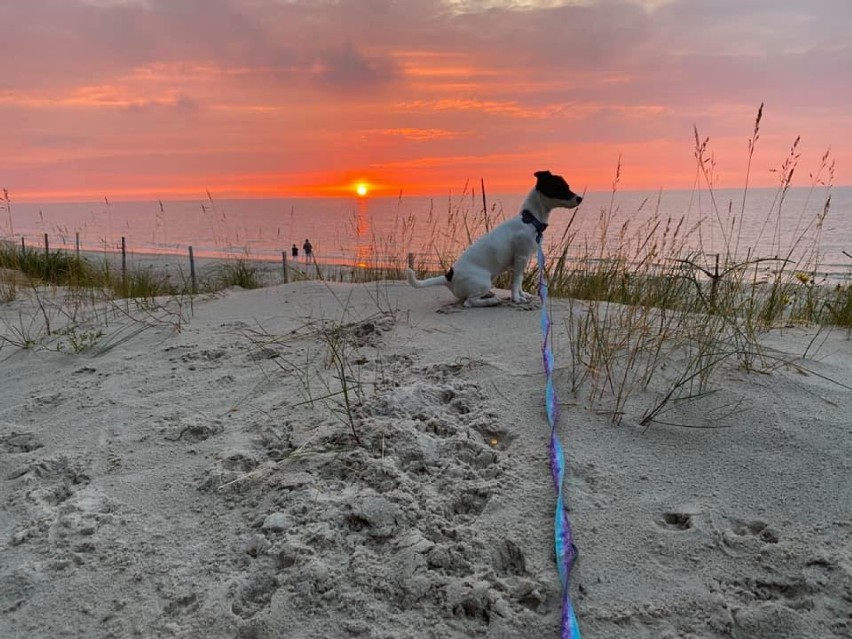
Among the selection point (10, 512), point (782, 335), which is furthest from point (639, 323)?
point (10, 512)

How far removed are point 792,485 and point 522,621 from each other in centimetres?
103

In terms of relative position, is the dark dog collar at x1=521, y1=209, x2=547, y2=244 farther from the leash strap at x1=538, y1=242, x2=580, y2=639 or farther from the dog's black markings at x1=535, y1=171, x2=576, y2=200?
the leash strap at x1=538, y1=242, x2=580, y2=639

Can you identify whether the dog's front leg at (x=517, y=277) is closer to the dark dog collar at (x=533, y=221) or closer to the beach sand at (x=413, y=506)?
the dark dog collar at (x=533, y=221)

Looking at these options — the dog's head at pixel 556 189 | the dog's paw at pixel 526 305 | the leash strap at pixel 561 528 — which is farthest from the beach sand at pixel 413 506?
the dog's head at pixel 556 189

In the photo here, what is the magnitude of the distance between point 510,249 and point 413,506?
2436 mm

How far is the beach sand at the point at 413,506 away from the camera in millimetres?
1357

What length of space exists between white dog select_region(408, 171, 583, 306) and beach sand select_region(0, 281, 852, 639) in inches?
41.2

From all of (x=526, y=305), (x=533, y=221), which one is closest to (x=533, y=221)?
(x=533, y=221)

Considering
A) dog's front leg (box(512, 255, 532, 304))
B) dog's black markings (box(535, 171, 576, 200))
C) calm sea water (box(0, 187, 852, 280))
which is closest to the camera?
dog's black markings (box(535, 171, 576, 200))

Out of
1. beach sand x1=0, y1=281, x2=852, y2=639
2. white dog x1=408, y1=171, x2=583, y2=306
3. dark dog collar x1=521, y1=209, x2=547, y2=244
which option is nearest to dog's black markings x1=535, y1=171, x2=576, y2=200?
white dog x1=408, y1=171, x2=583, y2=306

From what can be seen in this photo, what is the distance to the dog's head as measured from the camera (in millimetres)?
3666

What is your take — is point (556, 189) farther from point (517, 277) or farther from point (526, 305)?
point (526, 305)

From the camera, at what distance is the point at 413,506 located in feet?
5.55

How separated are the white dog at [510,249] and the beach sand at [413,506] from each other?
105 cm
